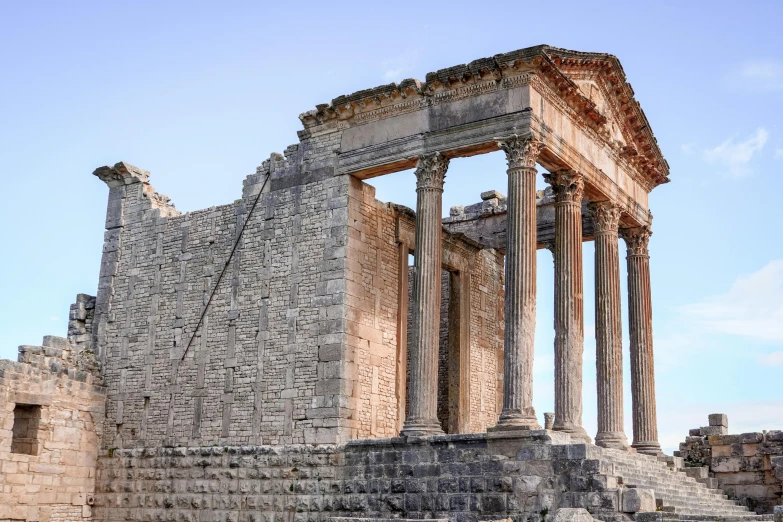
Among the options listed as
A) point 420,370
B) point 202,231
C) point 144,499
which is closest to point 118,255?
point 202,231

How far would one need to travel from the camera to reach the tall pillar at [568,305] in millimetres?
19047

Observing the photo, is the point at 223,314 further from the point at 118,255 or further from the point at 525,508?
the point at 525,508

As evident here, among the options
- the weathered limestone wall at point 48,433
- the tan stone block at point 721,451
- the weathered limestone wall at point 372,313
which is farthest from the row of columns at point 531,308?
the weathered limestone wall at point 48,433

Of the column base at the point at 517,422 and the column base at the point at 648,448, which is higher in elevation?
the column base at the point at 517,422

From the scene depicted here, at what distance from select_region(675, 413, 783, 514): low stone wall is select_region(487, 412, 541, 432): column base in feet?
21.9

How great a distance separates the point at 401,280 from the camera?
70.3ft

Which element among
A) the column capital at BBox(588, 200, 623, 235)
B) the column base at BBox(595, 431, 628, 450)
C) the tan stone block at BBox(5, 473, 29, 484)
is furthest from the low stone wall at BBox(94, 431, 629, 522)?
the column capital at BBox(588, 200, 623, 235)

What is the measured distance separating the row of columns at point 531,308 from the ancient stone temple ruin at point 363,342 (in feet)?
0.15

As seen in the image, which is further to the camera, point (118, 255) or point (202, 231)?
point (118, 255)

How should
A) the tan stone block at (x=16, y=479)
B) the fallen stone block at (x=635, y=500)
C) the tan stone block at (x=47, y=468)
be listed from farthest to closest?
1. the tan stone block at (x=47, y=468)
2. the tan stone block at (x=16, y=479)
3. the fallen stone block at (x=635, y=500)

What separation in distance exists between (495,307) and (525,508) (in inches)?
406

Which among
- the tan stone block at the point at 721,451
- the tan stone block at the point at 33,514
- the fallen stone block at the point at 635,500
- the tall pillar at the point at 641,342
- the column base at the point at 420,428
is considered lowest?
the tan stone block at the point at 33,514

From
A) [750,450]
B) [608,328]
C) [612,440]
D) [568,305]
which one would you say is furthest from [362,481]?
[750,450]

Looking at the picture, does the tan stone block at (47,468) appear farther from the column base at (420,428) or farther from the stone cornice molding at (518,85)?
the stone cornice molding at (518,85)
